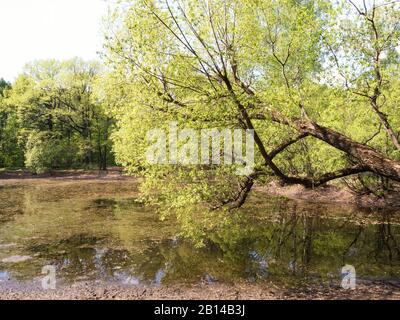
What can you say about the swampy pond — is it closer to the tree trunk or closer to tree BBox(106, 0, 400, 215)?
tree BBox(106, 0, 400, 215)

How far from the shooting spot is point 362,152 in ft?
34.3

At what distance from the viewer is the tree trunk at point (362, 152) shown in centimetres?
992

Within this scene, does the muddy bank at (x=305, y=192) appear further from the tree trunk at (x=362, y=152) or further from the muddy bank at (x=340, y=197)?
the tree trunk at (x=362, y=152)

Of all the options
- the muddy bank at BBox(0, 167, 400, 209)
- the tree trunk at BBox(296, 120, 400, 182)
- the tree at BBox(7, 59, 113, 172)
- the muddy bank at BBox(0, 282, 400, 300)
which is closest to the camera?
the tree trunk at BBox(296, 120, 400, 182)

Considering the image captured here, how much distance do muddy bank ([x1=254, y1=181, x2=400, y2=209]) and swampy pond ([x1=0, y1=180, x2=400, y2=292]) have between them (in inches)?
80.9

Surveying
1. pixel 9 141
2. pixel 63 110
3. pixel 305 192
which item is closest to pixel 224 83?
pixel 305 192

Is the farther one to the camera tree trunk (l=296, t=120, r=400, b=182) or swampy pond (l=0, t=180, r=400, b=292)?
swampy pond (l=0, t=180, r=400, b=292)

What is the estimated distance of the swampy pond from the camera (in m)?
13.6


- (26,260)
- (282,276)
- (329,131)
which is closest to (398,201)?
(282,276)

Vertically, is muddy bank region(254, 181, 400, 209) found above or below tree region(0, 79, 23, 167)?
below

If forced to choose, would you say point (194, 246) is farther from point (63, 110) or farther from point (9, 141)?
point (9, 141)

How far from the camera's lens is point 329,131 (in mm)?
10914

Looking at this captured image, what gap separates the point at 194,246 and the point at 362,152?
29.0 feet

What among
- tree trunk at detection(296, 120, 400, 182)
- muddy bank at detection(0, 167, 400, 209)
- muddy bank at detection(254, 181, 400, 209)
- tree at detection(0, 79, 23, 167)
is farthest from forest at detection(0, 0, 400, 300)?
tree at detection(0, 79, 23, 167)
